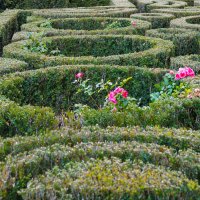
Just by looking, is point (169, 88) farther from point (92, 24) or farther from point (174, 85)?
point (92, 24)

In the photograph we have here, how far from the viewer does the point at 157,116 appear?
205 inches

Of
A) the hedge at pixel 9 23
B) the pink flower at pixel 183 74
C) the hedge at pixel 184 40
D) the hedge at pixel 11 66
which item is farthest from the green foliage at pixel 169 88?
the hedge at pixel 9 23

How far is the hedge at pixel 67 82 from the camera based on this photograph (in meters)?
7.27

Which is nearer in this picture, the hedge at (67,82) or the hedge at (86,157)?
the hedge at (86,157)

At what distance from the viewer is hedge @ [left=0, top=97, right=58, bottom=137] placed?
17.0 ft

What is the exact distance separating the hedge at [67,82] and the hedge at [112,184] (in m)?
3.60

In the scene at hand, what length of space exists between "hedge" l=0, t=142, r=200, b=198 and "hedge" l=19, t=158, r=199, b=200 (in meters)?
0.16

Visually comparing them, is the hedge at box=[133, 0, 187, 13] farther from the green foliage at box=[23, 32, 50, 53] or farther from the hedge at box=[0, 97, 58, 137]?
the hedge at box=[0, 97, 58, 137]

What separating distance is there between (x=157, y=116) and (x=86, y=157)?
1.46 metres

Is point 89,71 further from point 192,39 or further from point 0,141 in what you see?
point 192,39

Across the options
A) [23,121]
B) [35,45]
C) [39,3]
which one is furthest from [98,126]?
[39,3]

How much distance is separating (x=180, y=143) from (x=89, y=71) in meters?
3.45

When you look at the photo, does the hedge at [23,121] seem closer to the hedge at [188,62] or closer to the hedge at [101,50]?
the hedge at [101,50]

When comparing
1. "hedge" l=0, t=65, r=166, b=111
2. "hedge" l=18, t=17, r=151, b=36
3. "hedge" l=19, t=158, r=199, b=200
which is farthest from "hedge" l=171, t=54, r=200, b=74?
"hedge" l=19, t=158, r=199, b=200
